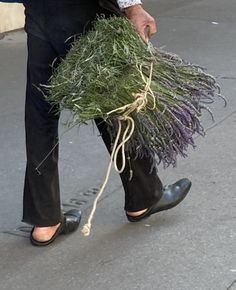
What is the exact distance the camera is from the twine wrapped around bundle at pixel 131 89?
3.18 m

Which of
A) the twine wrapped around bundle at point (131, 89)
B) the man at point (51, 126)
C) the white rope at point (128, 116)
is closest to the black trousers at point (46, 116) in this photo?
the man at point (51, 126)

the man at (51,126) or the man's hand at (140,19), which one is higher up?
the man's hand at (140,19)

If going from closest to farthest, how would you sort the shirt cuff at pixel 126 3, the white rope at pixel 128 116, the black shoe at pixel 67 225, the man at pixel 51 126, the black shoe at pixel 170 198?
1. the white rope at pixel 128 116
2. the shirt cuff at pixel 126 3
3. the man at pixel 51 126
4. the black shoe at pixel 67 225
5. the black shoe at pixel 170 198

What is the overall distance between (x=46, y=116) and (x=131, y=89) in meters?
0.61

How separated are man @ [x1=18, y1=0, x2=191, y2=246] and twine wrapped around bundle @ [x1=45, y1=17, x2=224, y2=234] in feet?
0.30

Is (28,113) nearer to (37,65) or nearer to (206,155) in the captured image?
(37,65)

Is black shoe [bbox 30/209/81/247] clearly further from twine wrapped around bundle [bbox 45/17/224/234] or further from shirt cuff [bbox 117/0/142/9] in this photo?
shirt cuff [bbox 117/0/142/9]

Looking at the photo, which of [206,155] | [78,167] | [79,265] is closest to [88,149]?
[78,167]

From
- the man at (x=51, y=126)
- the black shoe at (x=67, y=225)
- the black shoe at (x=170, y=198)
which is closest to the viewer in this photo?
the man at (x=51, y=126)

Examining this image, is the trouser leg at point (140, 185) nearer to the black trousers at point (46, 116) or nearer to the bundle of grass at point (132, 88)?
the black trousers at point (46, 116)

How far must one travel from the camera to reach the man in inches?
138

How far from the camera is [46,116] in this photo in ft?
11.9

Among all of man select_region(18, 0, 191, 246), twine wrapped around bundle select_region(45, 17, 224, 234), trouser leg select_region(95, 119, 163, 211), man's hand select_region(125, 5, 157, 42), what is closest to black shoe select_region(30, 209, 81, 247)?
man select_region(18, 0, 191, 246)

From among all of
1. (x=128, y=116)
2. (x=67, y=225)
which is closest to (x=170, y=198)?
(x=67, y=225)
